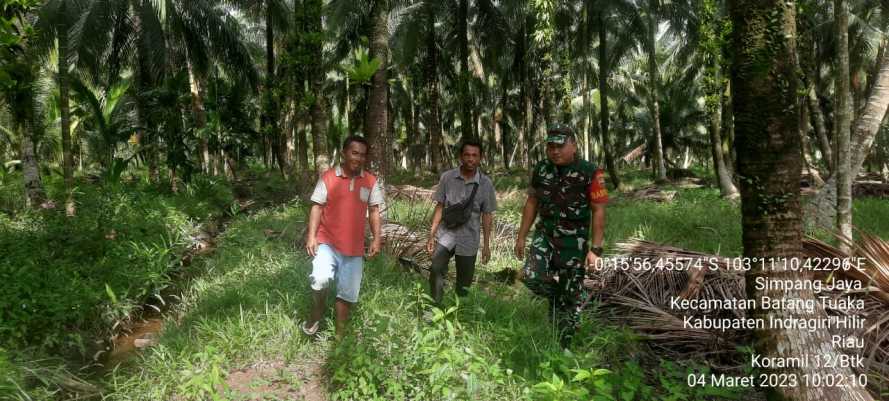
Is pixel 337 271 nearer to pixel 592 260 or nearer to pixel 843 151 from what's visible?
pixel 592 260

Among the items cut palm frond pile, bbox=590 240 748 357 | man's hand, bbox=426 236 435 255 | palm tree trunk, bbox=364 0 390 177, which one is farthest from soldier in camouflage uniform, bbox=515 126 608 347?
palm tree trunk, bbox=364 0 390 177

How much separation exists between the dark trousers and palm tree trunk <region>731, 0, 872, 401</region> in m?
2.23

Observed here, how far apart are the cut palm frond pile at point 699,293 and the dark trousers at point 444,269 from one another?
61.1 inches

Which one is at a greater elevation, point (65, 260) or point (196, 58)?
point (196, 58)

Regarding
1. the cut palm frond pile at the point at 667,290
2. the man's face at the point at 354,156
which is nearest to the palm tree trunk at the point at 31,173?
the man's face at the point at 354,156

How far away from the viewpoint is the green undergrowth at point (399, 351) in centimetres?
345

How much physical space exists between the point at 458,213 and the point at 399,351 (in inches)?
50.1

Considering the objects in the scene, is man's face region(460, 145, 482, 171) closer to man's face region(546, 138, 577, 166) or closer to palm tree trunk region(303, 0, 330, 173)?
man's face region(546, 138, 577, 166)

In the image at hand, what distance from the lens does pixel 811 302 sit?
3.09m

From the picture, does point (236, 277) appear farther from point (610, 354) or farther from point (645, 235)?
point (645, 235)

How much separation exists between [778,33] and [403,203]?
27.6ft

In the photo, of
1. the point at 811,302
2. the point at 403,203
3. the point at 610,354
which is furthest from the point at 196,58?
the point at 811,302

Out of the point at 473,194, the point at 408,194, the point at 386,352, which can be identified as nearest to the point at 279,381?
the point at 386,352

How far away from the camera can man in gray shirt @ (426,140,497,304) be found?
450 centimetres
